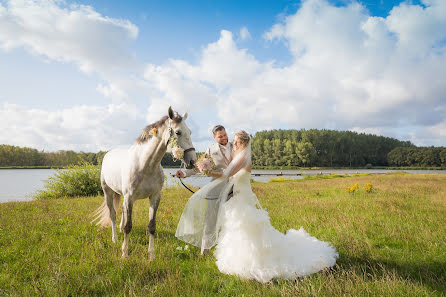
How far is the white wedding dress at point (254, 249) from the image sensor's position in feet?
11.3

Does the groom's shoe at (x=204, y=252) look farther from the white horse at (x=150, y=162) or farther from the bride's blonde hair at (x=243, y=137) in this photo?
the bride's blonde hair at (x=243, y=137)

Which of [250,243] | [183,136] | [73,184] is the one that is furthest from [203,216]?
[73,184]

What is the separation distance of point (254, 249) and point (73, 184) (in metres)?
15.8

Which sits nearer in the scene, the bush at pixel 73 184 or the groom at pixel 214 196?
the groom at pixel 214 196

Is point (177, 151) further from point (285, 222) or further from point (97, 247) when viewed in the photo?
point (285, 222)

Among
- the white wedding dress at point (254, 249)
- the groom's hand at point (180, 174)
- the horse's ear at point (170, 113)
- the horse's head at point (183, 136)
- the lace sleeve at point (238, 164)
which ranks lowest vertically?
the white wedding dress at point (254, 249)

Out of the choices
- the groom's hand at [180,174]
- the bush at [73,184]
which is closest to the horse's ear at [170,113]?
the groom's hand at [180,174]

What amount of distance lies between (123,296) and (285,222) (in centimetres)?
474

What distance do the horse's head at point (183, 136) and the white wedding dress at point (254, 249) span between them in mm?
832

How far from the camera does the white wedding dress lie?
135 inches

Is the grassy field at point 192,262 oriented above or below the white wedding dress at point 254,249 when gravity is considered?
below

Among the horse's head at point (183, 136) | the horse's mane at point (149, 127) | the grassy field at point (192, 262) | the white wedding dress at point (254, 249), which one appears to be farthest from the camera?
the horse's mane at point (149, 127)

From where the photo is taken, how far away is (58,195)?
15234 millimetres

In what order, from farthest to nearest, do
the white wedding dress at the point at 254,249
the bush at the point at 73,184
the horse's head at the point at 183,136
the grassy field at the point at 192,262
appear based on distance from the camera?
the bush at the point at 73,184 < the horse's head at the point at 183,136 < the white wedding dress at the point at 254,249 < the grassy field at the point at 192,262
